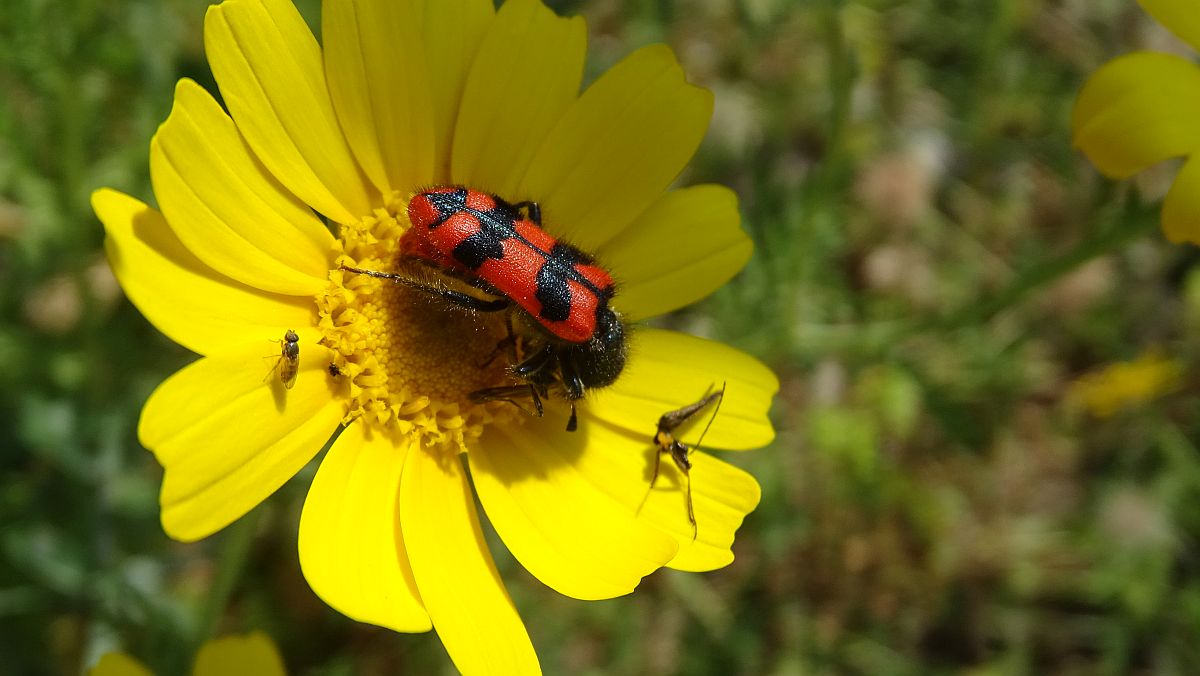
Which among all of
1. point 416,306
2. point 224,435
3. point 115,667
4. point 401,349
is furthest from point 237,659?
point 416,306

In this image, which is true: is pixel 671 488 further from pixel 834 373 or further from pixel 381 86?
pixel 834 373

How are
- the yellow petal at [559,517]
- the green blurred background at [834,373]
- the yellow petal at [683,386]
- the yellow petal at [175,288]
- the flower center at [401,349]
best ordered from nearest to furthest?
the yellow petal at [175,288] < the yellow petal at [559,517] < the flower center at [401,349] < the yellow petal at [683,386] < the green blurred background at [834,373]

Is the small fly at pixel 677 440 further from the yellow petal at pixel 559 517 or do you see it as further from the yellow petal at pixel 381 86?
the yellow petal at pixel 381 86

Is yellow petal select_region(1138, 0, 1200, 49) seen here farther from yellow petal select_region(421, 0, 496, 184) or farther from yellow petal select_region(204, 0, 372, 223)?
yellow petal select_region(204, 0, 372, 223)

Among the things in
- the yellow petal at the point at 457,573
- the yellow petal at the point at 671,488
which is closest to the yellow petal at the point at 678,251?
the yellow petal at the point at 671,488

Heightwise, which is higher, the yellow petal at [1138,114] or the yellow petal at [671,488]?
the yellow petal at [1138,114]
